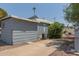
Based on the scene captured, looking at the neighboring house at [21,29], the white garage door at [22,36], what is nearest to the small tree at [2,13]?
the neighboring house at [21,29]

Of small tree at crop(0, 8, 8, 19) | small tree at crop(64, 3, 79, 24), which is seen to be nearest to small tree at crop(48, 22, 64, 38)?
small tree at crop(64, 3, 79, 24)

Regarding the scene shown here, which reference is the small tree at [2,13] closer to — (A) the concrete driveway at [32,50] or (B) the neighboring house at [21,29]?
(B) the neighboring house at [21,29]

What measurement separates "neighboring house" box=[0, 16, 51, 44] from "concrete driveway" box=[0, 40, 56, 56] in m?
0.45

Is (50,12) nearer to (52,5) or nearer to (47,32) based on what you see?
(52,5)

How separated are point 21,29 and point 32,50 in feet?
5.58

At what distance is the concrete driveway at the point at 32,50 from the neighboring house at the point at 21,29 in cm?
45

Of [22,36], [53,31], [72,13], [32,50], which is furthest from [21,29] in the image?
[72,13]

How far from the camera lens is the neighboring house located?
7.85 m

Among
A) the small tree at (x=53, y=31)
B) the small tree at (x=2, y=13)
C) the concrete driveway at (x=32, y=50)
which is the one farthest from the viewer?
the small tree at (x=53, y=31)

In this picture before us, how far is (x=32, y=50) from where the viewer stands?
21.6 ft

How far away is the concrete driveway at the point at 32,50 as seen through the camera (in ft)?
19.6

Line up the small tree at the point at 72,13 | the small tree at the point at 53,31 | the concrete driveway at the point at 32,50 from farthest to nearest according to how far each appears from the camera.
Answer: the small tree at the point at 53,31, the small tree at the point at 72,13, the concrete driveway at the point at 32,50

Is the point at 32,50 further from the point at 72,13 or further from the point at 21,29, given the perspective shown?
the point at 72,13

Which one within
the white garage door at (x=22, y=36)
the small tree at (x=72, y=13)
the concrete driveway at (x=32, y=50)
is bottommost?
the concrete driveway at (x=32, y=50)
